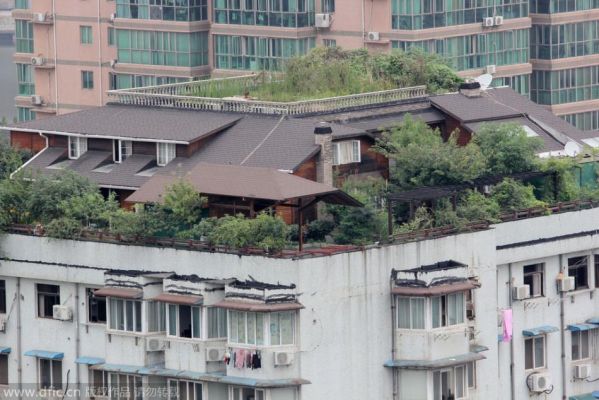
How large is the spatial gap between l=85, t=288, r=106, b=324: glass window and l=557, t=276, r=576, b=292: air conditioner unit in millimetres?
11231

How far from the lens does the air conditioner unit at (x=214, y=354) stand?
59875mm

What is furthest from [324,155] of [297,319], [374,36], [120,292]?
[374,36]

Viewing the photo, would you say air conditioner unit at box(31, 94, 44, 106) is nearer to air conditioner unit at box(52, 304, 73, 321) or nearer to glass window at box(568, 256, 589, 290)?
glass window at box(568, 256, 589, 290)

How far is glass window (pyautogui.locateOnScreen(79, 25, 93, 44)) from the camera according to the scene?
110938 millimetres

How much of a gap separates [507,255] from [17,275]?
11.6 m

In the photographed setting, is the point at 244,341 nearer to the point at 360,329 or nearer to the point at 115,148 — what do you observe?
the point at 360,329

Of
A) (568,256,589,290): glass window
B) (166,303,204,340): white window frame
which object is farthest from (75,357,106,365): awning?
(568,256,589,290): glass window

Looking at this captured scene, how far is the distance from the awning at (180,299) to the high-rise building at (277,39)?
131 ft

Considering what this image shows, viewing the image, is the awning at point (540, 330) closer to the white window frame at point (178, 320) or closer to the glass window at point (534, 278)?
the glass window at point (534, 278)

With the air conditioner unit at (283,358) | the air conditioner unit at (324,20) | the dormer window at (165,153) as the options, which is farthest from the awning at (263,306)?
the air conditioner unit at (324,20)

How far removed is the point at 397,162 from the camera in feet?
215

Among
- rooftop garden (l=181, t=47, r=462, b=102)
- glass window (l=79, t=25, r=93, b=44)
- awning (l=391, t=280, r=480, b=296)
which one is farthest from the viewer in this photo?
glass window (l=79, t=25, r=93, b=44)

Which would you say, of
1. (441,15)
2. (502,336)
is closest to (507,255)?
(502,336)

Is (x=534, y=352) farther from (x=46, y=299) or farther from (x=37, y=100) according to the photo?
(x=37, y=100)
